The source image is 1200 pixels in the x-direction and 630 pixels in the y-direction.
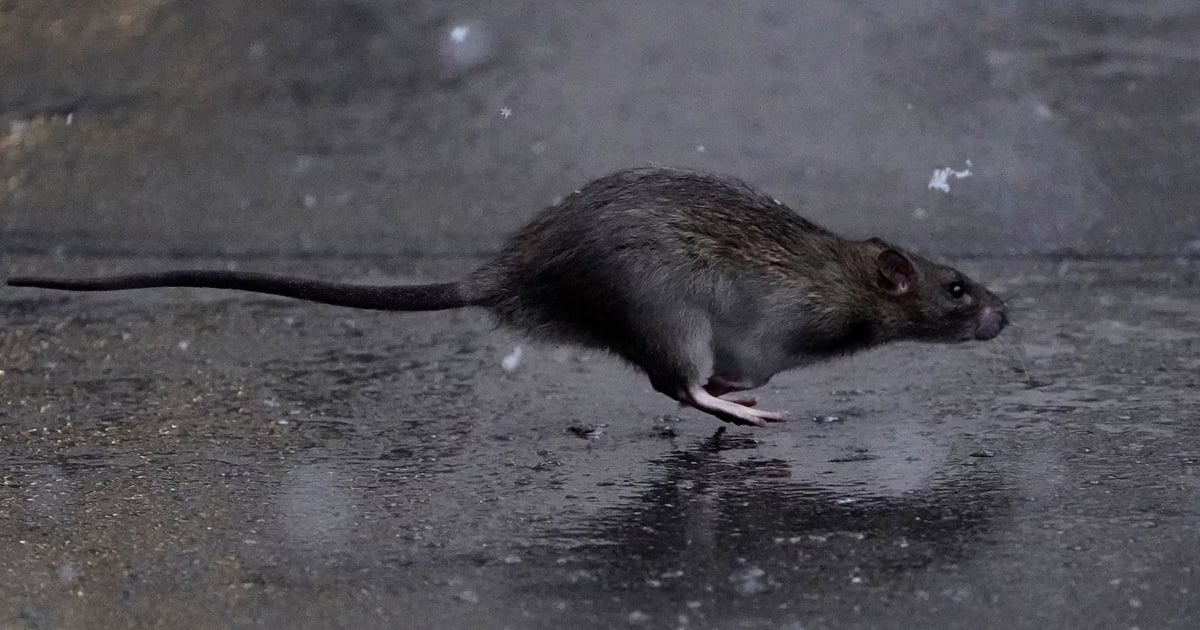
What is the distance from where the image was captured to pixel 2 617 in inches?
139

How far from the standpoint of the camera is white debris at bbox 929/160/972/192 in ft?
26.0

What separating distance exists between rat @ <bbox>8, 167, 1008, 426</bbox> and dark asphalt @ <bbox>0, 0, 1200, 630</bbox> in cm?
26

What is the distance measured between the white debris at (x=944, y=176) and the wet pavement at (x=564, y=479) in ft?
5.31

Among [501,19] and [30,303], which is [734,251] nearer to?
[30,303]

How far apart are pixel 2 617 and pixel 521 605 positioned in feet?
3.44

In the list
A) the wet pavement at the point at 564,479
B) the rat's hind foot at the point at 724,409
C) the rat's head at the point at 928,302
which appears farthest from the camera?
the rat's head at the point at 928,302

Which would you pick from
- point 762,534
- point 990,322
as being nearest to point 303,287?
point 762,534

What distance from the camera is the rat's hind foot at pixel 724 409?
4.69 metres

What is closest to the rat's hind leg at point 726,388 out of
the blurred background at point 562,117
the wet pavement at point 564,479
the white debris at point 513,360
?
the wet pavement at point 564,479

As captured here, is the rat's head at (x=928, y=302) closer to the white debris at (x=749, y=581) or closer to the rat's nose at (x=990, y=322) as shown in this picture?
the rat's nose at (x=990, y=322)

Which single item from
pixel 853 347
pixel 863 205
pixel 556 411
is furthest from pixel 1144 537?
pixel 863 205

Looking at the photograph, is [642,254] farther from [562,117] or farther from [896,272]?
[562,117]

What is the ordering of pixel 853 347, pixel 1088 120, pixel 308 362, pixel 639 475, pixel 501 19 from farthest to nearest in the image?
→ pixel 501 19 → pixel 1088 120 → pixel 308 362 → pixel 853 347 → pixel 639 475

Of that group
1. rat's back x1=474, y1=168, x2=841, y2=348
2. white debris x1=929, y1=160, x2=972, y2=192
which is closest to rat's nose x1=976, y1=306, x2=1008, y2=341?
rat's back x1=474, y1=168, x2=841, y2=348
